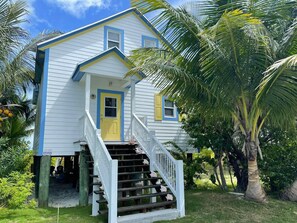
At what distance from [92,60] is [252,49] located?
17.3 feet

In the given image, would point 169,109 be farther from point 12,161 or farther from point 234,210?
point 12,161

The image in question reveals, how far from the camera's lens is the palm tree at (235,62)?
6.26 metres

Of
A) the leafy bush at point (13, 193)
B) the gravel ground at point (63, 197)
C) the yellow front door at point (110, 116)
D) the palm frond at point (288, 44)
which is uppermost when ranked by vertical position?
the palm frond at point (288, 44)

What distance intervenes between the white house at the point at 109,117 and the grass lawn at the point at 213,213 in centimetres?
57

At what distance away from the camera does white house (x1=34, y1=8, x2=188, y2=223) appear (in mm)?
6945

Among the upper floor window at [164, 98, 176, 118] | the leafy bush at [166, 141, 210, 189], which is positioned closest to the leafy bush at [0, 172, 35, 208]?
the leafy bush at [166, 141, 210, 189]

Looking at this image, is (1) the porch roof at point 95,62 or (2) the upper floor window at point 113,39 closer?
(1) the porch roof at point 95,62

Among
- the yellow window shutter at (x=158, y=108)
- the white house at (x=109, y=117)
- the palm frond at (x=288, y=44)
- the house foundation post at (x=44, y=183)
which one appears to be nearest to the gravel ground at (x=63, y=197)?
the house foundation post at (x=44, y=183)

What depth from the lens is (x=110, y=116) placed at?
10.6m

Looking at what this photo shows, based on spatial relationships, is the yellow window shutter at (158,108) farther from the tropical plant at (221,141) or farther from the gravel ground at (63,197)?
the gravel ground at (63,197)

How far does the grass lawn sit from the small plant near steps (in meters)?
0.66

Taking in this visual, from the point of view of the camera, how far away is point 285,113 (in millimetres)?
6754

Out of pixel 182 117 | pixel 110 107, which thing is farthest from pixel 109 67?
pixel 182 117

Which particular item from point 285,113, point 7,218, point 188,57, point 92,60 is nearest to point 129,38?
point 92,60
